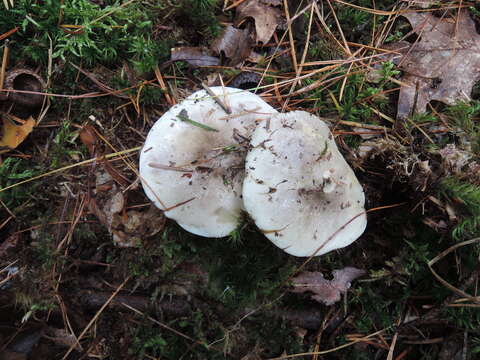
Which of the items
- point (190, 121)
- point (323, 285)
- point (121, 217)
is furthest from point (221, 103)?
point (323, 285)

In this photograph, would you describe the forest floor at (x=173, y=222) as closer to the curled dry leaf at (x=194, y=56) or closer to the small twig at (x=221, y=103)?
the curled dry leaf at (x=194, y=56)

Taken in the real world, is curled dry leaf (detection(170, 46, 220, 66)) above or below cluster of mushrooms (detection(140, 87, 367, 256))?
above

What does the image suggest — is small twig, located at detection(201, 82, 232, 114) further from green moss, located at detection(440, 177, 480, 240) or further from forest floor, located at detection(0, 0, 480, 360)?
green moss, located at detection(440, 177, 480, 240)

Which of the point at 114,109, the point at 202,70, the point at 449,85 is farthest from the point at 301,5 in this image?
the point at 114,109

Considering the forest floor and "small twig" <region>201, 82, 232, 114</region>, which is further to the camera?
the forest floor

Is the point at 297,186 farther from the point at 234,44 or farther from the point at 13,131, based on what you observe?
the point at 13,131

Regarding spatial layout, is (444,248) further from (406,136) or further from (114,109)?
(114,109)

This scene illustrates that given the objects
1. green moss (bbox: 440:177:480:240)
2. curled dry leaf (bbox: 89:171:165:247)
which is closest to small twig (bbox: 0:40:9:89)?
curled dry leaf (bbox: 89:171:165:247)
